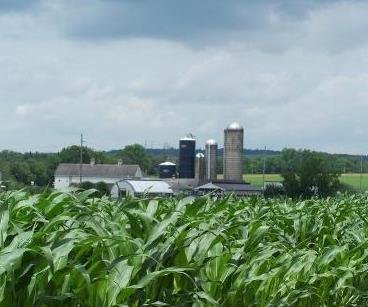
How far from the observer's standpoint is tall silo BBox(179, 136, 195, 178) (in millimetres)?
103938

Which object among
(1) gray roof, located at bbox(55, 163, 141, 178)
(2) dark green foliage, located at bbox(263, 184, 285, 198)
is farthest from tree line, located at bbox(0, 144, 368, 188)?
(2) dark green foliage, located at bbox(263, 184, 285, 198)

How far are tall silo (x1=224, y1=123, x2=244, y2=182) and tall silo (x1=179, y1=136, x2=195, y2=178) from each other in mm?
4482

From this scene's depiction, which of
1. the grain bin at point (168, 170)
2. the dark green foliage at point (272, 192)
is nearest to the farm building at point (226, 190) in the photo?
the dark green foliage at point (272, 192)

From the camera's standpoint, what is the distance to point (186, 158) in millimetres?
105188

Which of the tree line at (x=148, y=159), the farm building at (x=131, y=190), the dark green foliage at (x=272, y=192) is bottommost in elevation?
the dark green foliage at (x=272, y=192)

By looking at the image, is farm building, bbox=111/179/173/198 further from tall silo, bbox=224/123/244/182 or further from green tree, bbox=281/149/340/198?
tall silo, bbox=224/123/244/182

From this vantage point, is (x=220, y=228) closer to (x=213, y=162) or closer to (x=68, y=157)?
(x=213, y=162)

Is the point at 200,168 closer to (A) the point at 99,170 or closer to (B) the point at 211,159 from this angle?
(B) the point at 211,159

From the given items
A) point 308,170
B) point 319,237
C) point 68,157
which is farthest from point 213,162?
point 319,237

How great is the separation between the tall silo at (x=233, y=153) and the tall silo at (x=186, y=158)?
14.7 ft

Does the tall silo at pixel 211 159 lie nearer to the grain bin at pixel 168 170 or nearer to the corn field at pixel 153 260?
the grain bin at pixel 168 170

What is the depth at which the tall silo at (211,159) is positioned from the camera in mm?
104375

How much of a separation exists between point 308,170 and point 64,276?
87.5 m

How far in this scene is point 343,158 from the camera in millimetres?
149375
